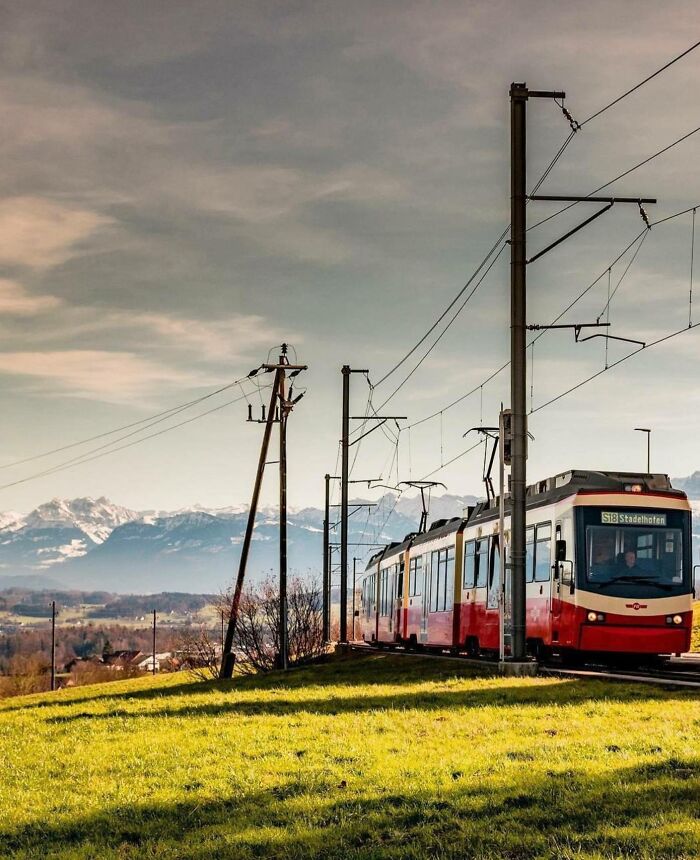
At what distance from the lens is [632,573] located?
81.9ft

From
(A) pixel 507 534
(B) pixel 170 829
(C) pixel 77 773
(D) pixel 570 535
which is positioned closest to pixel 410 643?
(A) pixel 507 534

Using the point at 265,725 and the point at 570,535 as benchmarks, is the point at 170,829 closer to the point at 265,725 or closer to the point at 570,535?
the point at 265,725

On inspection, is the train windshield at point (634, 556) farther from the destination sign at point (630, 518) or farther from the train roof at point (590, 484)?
the train roof at point (590, 484)

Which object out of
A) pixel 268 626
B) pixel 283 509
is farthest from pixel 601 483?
pixel 268 626

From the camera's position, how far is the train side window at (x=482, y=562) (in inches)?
1239

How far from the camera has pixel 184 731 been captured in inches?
656

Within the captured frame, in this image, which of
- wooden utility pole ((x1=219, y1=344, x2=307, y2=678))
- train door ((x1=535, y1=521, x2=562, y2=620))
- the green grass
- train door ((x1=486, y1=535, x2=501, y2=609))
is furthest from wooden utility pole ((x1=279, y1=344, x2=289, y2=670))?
the green grass

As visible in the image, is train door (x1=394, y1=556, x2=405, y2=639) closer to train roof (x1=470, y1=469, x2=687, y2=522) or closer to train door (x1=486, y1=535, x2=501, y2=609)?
train door (x1=486, y1=535, x2=501, y2=609)

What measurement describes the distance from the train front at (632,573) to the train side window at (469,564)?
307 inches

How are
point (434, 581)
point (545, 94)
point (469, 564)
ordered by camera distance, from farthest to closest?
point (434, 581) → point (469, 564) → point (545, 94)

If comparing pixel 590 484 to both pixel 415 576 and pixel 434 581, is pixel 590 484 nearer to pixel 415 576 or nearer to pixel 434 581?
pixel 434 581

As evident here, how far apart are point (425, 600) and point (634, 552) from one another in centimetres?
1546

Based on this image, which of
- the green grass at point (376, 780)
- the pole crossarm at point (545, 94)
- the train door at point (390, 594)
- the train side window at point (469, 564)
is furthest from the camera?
the train door at point (390, 594)

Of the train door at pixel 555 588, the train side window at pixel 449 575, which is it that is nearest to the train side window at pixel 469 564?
the train side window at pixel 449 575
